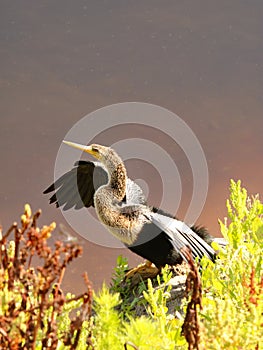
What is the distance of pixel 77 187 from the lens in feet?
20.4

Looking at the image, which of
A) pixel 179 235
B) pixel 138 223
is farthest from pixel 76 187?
pixel 179 235

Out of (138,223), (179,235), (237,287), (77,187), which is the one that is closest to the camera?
(237,287)

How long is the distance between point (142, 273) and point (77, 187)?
1465mm

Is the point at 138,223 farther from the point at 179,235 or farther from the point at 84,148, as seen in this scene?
the point at 84,148

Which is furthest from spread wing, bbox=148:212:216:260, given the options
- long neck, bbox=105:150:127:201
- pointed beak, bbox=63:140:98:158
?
pointed beak, bbox=63:140:98:158

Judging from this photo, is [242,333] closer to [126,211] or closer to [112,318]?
[112,318]

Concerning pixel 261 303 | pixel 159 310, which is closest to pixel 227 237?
pixel 159 310

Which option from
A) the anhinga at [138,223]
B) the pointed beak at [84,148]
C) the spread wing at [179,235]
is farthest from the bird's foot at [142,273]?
the pointed beak at [84,148]

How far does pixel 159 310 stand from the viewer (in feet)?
4.15

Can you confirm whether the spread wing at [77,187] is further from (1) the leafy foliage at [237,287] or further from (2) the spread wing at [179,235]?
(1) the leafy foliage at [237,287]

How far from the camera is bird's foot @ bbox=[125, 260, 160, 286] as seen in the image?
16.8 feet

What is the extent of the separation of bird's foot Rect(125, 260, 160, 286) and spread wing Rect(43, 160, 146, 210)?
1.16 meters

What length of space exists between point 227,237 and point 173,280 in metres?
3.47

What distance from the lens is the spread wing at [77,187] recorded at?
6094mm
